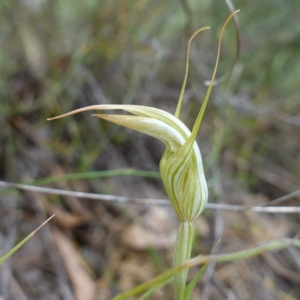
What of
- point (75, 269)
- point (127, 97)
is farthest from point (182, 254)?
point (127, 97)

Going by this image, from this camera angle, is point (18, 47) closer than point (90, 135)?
No

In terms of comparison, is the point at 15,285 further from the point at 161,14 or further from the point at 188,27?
the point at 161,14

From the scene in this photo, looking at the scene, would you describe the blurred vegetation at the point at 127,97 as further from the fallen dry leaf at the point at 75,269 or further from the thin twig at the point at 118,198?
the thin twig at the point at 118,198

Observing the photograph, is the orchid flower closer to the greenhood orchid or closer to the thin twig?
the greenhood orchid

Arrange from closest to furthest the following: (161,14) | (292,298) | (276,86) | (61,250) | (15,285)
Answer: (15,285) < (61,250) < (292,298) < (161,14) < (276,86)

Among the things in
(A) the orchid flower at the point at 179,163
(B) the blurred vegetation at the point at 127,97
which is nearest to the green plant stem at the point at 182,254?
(A) the orchid flower at the point at 179,163

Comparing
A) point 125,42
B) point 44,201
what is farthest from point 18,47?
point 44,201

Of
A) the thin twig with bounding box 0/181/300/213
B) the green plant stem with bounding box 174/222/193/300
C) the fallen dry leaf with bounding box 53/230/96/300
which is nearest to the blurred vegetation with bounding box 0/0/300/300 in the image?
the fallen dry leaf with bounding box 53/230/96/300

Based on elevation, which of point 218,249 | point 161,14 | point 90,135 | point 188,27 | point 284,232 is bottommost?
point 284,232
